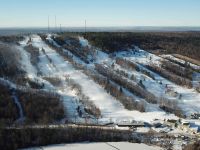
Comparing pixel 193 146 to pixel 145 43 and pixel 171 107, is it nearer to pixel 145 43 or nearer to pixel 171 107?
pixel 171 107

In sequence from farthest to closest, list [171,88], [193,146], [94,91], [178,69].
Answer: [178,69] → [171,88] → [94,91] → [193,146]

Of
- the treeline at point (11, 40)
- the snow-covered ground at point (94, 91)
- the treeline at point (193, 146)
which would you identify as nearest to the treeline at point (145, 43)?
the snow-covered ground at point (94, 91)

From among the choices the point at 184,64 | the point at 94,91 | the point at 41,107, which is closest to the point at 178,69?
the point at 184,64

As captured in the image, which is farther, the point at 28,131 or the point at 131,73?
the point at 131,73

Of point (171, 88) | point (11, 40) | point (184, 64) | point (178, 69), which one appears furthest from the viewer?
point (11, 40)

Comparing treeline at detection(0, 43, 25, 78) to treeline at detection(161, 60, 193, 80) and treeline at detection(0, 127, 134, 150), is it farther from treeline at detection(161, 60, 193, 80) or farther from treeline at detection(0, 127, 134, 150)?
treeline at detection(161, 60, 193, 80)

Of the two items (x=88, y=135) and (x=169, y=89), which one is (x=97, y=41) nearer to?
(x=169, y=89)

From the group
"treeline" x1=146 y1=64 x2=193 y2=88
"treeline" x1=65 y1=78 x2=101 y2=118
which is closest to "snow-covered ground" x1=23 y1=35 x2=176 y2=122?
"treeline" x1=65 y1=78 x2=101 y2=118

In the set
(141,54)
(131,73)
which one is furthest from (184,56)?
(131,73)
